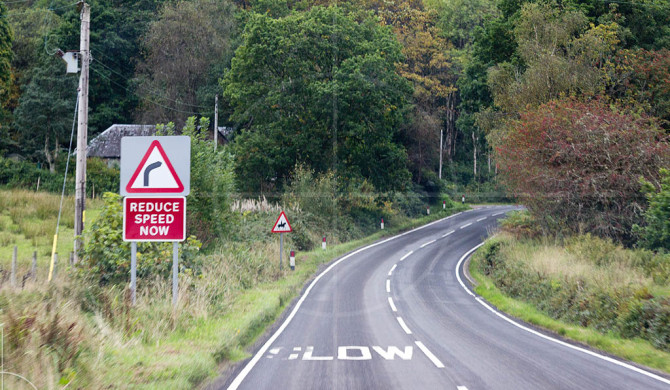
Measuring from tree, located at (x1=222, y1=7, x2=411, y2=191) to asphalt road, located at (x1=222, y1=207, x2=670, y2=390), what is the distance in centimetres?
1567

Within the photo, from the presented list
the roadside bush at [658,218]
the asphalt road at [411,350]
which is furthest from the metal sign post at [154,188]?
the roadside bush at [658,218]

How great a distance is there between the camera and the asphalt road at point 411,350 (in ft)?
25.7

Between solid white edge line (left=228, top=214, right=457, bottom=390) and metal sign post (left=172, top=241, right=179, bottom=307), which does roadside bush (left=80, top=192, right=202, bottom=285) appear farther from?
solid white edge line (left=228, top=214, right=457, bottom=390)

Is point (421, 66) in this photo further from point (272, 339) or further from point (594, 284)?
point (272, 339)

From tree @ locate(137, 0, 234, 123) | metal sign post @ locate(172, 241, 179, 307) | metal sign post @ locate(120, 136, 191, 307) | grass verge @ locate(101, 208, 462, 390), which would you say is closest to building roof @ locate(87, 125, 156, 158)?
tree @ locate(137, 0, 234, 123)

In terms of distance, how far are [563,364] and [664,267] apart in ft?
24.0

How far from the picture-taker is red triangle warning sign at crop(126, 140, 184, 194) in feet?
27.8

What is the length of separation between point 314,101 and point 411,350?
2617 cm

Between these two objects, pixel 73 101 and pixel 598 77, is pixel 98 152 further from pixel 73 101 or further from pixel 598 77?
pixel 598 77

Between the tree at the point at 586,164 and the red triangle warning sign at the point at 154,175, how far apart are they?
16.5 meters

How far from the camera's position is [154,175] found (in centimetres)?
850

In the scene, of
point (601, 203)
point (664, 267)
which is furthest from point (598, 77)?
point (664, 267)

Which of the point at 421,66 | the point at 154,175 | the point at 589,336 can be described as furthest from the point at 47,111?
the point at 589,336

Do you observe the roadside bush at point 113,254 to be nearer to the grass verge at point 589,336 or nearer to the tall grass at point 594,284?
the grass verge at point 589,336
